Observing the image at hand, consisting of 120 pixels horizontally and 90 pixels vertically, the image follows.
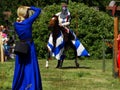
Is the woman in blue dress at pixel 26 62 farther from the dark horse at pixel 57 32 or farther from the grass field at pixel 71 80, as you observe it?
the dark horse at pixel 57 32

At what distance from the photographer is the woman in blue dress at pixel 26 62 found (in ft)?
32.2

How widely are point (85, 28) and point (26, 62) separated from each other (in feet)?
46.9

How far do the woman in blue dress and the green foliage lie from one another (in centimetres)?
1366

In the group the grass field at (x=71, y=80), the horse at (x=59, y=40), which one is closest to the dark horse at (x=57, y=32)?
the horse at (x=59, y=40)

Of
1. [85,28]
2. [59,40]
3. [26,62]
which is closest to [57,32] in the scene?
[59,40]

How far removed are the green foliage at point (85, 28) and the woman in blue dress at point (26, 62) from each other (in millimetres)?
13663

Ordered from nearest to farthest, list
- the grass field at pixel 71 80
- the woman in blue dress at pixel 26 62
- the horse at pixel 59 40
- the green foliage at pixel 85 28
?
the woman in blue dress at pixel 26 62
the grass field at pixel 71 80
the horse at pixel 59 40
the green foliage at pixel 85 28

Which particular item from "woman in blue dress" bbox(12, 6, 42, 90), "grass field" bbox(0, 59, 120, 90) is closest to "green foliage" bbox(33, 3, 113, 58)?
"grass field" bbox(0, 59, 120, 90)

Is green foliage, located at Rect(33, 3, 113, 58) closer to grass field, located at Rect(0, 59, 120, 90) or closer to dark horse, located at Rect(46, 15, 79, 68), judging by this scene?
dark horse, located at Rect(46, 15, 79, 68)

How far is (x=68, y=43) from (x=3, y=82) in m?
4.26

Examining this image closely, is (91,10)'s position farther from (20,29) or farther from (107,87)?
(20,29)

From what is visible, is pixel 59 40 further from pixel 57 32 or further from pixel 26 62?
pixel 26 62

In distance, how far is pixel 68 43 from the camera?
54.9ft

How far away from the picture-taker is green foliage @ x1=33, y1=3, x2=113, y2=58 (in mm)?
23797
